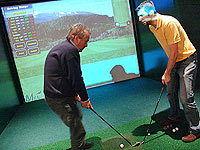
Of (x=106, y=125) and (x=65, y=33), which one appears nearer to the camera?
(x=106, y=125)

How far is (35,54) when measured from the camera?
4.88 metres

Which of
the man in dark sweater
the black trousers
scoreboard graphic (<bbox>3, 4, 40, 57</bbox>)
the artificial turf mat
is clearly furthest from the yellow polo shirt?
scoreboard graphic (<bbox>3, 4, 40, 57</bbox>)

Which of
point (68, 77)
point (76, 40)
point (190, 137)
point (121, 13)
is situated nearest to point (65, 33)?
point (121, 13)

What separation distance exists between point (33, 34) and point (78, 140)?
11.7ft

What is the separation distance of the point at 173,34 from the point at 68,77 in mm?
1157

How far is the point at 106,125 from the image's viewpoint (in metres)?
2.92

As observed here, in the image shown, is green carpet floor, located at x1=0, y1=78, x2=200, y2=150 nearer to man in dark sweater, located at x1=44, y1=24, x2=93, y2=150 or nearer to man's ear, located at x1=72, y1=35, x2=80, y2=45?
man in dark sweater, located at x1=44, y1=24, x2=93, y2=150

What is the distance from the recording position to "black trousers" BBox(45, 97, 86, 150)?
1.95 metres

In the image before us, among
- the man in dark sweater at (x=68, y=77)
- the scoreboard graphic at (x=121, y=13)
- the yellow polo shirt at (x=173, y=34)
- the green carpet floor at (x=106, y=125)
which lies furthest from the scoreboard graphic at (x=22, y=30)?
the yellow polo shirt at (x=173, y=34)

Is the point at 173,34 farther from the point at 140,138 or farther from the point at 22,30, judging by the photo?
the point at 22,30

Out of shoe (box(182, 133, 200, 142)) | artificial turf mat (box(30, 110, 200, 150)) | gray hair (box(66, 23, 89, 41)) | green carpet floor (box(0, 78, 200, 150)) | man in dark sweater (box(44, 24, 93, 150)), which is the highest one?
gray hair (box(66, 23, 89, 41))

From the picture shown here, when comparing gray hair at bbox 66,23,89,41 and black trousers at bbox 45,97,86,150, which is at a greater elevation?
gray hair at bbox 66,23,89,41

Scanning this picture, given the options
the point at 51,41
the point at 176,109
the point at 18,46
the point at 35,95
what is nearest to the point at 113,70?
the point at 51,41

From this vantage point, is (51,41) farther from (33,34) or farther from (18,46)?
(18,46)
